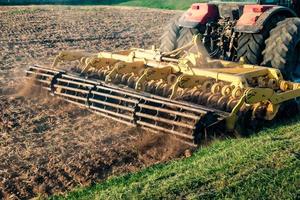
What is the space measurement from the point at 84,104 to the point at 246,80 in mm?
2544

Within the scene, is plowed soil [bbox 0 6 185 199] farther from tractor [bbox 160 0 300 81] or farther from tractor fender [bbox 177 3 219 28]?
tractor fender [bbox 177 3 219 28]

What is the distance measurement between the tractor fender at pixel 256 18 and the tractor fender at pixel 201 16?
2.66 ft

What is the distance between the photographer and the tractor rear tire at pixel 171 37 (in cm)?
914

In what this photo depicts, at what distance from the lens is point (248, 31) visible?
7539 millimetres

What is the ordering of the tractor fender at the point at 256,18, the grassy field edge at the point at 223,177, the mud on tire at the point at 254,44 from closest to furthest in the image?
the grassy field edge at the point at 223,177, the tractor fender at the point at 256,18, the mud on tire at the point at 254,44

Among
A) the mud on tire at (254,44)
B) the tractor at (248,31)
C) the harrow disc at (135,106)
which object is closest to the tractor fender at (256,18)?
the tractor at (248,31)

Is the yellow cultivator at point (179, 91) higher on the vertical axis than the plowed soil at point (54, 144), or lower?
higher

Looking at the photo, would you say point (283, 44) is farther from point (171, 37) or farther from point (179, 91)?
point (171, 37)

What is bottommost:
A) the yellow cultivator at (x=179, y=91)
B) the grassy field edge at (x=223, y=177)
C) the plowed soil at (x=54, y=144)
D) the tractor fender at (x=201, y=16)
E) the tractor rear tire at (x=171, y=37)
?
the plowed soil at (x=54, y=144)

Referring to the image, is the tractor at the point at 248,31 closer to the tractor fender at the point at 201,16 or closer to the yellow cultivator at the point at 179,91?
the tractor fender at the point at 201,16

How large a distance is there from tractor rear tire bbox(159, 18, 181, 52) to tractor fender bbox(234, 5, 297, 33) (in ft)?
5.41

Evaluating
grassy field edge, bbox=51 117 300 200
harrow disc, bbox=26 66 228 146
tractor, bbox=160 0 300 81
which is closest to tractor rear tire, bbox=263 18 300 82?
tractor, bbox=160 0 300 81

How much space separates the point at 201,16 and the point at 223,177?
4415 mm

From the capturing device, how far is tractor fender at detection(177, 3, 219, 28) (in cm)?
859
